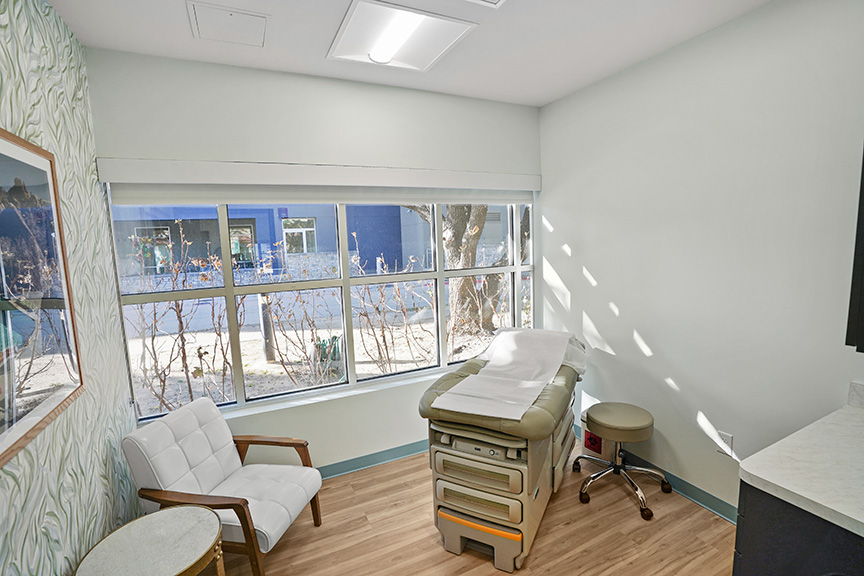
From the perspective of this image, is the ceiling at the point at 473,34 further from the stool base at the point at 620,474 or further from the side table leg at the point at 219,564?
the stool base at the point at 620,474

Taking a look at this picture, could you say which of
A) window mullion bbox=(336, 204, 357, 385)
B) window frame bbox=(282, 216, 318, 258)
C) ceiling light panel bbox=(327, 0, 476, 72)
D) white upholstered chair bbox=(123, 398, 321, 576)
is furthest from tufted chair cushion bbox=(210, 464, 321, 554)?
ceiling light panel bbox=(327, 0, 476, 72)

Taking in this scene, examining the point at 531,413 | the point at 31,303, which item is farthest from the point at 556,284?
the point at 31,303

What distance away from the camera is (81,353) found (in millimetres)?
1799

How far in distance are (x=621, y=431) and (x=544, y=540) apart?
0.75 m

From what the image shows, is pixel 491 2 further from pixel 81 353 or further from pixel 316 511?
pixel 316 511

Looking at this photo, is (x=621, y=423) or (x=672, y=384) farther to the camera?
(x=672, y=384)

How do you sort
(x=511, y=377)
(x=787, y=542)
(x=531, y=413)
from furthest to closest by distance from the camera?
(x=511, y=377) → (x=531, y=413) → (x=787, y=542)

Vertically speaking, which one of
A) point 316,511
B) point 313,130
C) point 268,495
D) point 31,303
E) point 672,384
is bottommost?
point 316,511

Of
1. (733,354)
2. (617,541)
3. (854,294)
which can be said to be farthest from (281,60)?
(617,541)

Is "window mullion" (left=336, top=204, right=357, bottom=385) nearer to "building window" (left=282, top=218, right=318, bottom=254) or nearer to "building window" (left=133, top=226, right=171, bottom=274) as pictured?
"building window" (left=282, top=218, right=318, bottom=254)

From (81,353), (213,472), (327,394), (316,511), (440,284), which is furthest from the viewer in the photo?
(440,284)

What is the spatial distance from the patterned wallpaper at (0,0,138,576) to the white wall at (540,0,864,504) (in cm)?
274

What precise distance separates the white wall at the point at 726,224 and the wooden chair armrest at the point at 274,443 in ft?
6.99

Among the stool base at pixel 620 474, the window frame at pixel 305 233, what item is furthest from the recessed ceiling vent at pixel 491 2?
the stool base at pixel 620 474
